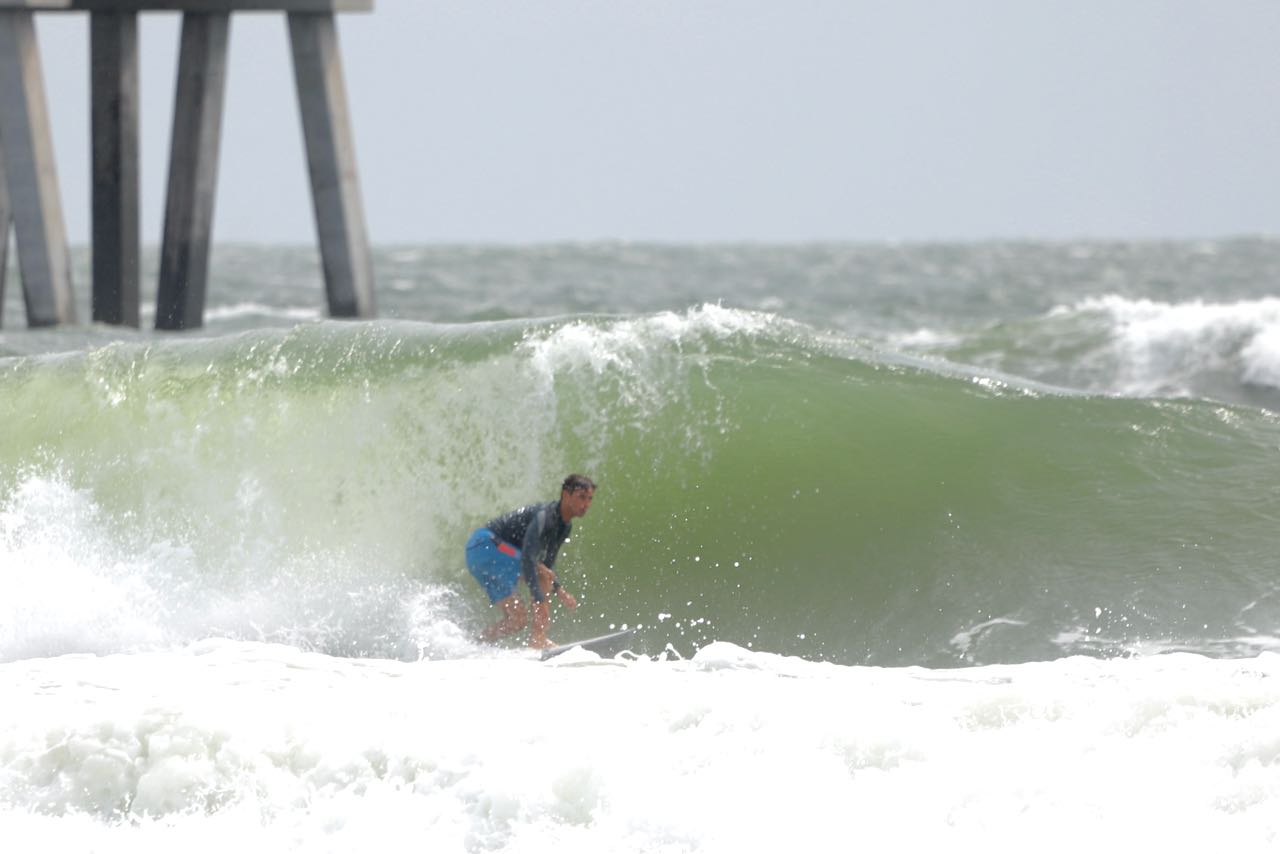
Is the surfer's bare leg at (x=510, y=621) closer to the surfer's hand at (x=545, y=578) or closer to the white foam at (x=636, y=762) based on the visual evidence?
the surfer's hand at (x=545, y=578)

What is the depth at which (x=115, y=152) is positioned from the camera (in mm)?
15750

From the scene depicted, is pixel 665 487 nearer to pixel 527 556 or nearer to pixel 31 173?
pixel 527 556

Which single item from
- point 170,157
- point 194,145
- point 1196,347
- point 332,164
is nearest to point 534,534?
point 332,164

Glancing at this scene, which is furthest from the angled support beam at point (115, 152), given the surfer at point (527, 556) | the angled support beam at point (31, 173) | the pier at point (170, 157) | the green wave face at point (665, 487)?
the surfer at point (527, 556)

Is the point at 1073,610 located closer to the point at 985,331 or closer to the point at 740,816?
the point at 740,816

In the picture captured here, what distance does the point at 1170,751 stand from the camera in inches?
217

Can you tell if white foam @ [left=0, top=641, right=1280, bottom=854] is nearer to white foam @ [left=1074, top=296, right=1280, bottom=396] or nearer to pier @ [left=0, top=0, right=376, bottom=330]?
pier @ [left=0, top=0, right=376, bottom=330]

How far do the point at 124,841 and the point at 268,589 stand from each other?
9.65ft

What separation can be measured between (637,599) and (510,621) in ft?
2.91

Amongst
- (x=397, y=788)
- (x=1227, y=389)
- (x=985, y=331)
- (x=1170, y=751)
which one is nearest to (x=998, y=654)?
(x=1170, y=751)

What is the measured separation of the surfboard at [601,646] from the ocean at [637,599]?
86mm

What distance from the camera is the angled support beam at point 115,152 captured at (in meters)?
15.5

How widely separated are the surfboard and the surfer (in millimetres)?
180

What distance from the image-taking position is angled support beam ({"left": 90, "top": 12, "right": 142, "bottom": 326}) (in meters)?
15.5
